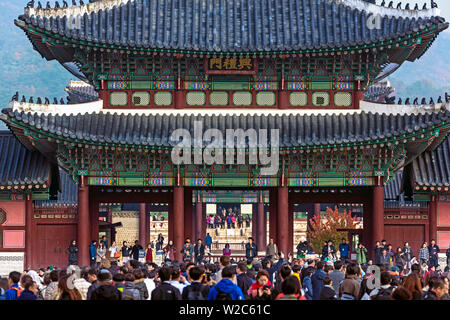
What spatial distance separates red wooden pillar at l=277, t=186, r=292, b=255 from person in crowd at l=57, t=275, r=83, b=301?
1728cm

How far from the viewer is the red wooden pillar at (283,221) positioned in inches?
1185

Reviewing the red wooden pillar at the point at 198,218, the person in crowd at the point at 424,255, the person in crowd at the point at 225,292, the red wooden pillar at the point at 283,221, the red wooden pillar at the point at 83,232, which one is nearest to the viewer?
the person in crowd at the point at 225,292

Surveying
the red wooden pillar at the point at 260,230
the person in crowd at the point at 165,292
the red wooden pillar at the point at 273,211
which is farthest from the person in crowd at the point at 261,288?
the red wooden pillar at the point at 260,230

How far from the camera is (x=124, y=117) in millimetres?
30344

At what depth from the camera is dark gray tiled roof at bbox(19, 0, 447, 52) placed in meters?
29.7

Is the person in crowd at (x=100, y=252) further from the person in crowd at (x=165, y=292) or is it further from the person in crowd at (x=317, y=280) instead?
the person in crowd at (x=165, y=292)

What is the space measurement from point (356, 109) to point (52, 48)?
12.0 metres

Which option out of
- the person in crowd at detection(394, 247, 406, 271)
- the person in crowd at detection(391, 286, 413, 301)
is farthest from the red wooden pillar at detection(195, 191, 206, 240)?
the person in crowd at detection(391, 286, 413, 301)

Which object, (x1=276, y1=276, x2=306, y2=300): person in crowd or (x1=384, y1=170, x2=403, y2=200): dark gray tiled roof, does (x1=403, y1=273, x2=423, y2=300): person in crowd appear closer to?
(x1=276, y1=276, x2=306, y2=300): person in crowd

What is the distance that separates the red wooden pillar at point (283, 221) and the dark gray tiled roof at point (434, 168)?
4.99 meters

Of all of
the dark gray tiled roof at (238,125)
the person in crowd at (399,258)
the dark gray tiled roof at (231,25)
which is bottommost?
the person in crowd at (399,258)

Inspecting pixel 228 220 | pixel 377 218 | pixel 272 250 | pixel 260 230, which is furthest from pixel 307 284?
pixel 228 220

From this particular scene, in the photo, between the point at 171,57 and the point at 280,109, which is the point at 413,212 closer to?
the point at 280,109

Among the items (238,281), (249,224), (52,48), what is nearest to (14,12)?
(249,224)
